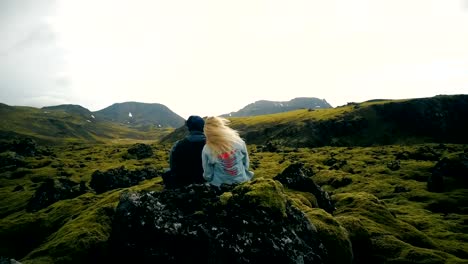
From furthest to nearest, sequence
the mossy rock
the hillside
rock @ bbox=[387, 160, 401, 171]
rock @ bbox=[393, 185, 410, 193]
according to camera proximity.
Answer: the hillside < rock @ bbox=[387, 160, 401, 171] < rock @ bbox=[393, 185, 410, 193] < the mossy rock

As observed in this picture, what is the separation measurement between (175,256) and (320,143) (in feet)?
517

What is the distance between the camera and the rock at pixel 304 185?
25.4 m

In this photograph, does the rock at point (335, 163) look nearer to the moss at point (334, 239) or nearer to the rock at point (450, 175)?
the rock at point (450, 175)

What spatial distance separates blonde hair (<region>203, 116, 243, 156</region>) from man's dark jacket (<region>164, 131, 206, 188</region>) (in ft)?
4.56

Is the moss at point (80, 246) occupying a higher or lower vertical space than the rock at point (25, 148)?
higher

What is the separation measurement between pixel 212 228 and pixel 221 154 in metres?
3.42

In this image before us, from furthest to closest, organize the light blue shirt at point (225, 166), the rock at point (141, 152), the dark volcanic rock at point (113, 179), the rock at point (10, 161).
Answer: the rock at point (141, 152), the rock at point (10, 161), the dark volcanic rock at point (113, 179), the light blue shirt at point (225, 166)

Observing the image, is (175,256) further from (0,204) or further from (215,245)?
(0,204)

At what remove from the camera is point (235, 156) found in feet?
55.7

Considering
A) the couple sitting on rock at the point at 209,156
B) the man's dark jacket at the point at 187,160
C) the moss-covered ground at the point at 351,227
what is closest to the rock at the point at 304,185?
the moss-covered ground at the point at 351,227

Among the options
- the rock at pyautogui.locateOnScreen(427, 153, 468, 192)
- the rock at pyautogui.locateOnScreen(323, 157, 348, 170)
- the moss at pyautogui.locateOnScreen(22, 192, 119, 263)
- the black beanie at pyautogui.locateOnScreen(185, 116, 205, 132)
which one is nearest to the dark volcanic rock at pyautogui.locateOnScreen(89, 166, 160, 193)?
the moss at pyautogui.locateOnScreen(22, 192, 119, 263)

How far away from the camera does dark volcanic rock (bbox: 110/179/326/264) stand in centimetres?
1375

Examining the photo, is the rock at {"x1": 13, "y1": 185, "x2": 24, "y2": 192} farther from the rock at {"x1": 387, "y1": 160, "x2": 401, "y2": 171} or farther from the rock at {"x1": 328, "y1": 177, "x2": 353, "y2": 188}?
the rock at {"x1": 387, "y1": 160, "x2": 401, "y2": 171}

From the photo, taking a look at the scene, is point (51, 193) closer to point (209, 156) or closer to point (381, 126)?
point (209, 156)
